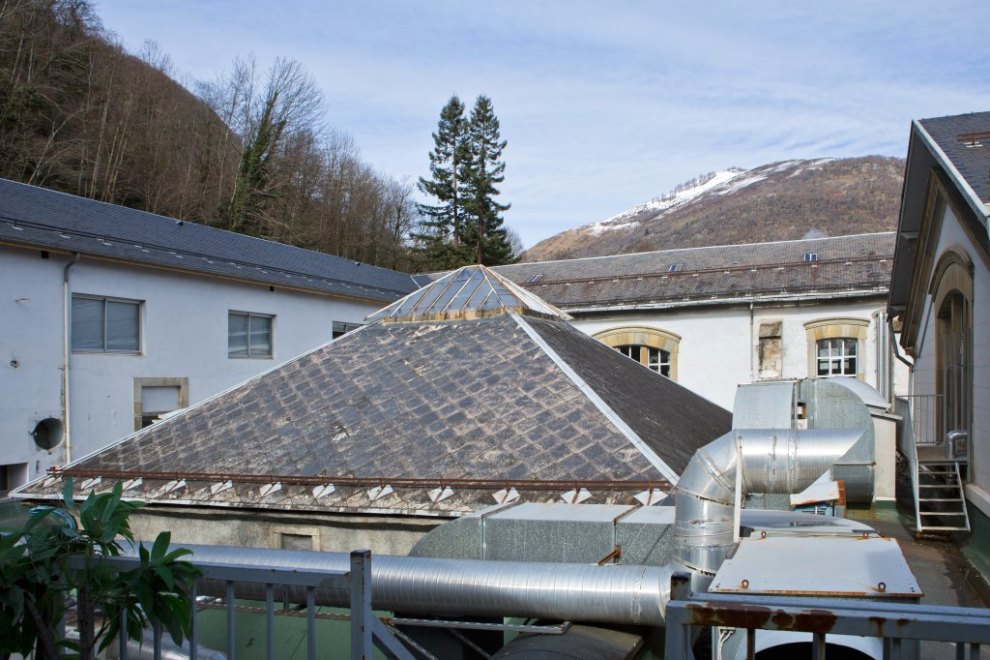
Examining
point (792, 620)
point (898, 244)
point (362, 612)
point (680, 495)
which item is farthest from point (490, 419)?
point (898, 244)

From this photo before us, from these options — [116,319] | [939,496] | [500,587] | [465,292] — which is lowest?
[939,496]

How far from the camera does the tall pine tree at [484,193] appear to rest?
57.7 m

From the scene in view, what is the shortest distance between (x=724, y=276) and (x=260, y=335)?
52.7 ft

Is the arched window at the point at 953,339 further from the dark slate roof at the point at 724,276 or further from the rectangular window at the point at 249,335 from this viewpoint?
the rectangular window at the point at 249,335

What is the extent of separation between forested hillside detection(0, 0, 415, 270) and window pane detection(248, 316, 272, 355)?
45.5 ft

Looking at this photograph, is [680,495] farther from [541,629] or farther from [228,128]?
[228,128]

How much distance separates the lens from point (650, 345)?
28.3 meters

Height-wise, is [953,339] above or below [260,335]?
below

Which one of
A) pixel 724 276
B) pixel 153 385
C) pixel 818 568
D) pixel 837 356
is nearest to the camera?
pixel 818 568

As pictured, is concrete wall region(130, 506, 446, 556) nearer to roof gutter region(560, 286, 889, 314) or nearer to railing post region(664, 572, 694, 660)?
railing post region(664, 572, 694, 660)

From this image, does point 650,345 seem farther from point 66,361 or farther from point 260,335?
point 66,361

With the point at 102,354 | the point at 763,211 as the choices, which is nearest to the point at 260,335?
the point at 102,354

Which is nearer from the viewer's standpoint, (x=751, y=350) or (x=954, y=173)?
(x=954, y=173)

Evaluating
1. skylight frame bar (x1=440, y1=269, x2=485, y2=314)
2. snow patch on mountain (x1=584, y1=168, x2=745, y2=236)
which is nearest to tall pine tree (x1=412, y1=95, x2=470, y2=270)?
Result: skylight frame bar (x1=440, y1=269, x2=485, y2=314)
